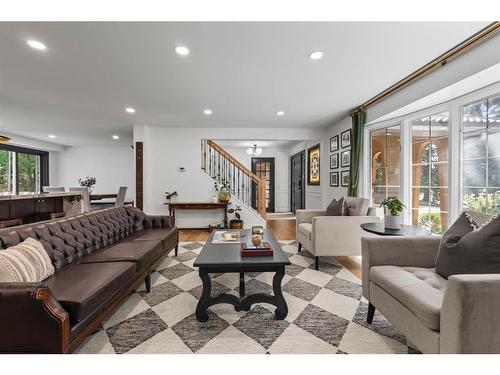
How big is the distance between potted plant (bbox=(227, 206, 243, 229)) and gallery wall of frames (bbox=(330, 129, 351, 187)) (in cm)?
232

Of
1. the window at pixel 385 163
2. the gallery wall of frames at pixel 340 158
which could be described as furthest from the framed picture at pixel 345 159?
the window at pixel 385 163

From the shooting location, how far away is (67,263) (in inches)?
79.7

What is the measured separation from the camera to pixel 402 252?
72.6 inches

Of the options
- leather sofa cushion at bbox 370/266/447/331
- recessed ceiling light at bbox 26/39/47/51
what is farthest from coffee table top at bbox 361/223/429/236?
recessed ceiling light at bbox 26/39/47/51

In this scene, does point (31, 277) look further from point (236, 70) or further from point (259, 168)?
point (259, 168)

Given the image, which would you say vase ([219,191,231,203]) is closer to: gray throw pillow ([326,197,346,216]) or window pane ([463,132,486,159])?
gray throw pillow ([326,197,346,216])

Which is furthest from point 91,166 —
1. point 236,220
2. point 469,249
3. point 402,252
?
point 469,249

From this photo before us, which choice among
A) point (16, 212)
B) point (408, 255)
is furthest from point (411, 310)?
point (16, 212)

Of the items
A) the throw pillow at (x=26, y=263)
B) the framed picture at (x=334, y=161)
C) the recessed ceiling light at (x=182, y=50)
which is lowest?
the throw pillow at (x=26, y=263)

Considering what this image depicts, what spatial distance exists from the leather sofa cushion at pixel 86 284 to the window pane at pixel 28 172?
7.67 metres

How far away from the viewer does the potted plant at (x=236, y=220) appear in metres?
5.33

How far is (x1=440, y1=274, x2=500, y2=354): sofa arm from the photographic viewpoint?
3.52ft

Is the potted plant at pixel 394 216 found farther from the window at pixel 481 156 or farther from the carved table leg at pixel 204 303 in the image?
the carved table leg at pixel 204 303
